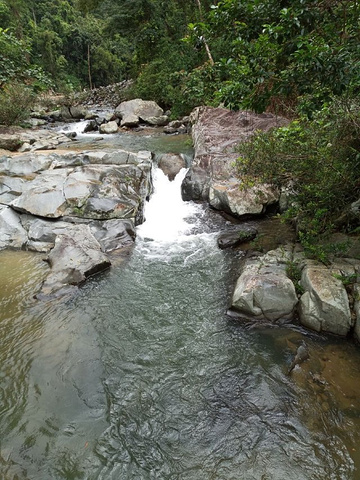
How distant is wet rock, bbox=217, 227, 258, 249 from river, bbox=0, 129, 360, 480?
111 cm

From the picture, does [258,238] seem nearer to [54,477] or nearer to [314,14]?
[314,14]

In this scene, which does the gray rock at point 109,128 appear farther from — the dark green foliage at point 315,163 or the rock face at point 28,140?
the dark green foliage at point 315,163

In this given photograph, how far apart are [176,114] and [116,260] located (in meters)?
13.7

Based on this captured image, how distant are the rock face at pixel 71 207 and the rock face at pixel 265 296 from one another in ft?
9.53

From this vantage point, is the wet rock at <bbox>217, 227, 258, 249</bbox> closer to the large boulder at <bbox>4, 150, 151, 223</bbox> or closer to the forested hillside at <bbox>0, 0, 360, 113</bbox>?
the large boulder at <bbox>4, 150, 151, 223</bbox>

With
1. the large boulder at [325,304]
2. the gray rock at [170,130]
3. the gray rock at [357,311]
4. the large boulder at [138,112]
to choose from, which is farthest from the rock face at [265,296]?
the large boulder at [138,112]

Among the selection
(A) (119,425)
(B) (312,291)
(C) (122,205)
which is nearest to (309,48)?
(B) (312,291)

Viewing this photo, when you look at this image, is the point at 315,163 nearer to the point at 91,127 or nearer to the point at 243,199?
the point at 243,199

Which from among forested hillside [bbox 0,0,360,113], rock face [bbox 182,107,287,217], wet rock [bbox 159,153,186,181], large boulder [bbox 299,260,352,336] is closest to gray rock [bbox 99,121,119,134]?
forested hillside [bbox 0,0,360,113]

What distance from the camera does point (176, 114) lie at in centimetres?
1766

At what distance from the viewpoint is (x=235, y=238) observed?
6.82 metres

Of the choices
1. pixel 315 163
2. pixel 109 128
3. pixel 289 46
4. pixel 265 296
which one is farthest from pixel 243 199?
pixel 109 128

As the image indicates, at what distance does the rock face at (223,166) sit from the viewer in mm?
7688

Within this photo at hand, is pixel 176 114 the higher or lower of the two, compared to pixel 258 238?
higher
